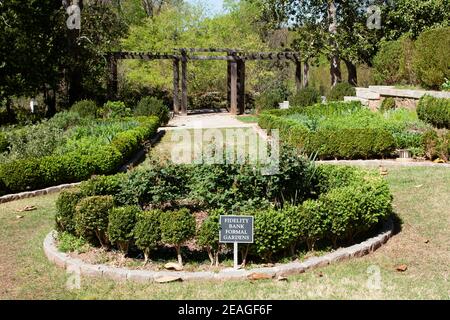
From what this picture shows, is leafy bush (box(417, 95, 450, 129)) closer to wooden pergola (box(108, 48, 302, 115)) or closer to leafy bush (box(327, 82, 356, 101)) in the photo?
leafy bush (box(327, 82, 356, 101))

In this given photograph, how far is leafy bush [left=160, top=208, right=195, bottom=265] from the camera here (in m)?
4.95

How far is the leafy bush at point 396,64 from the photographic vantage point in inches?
659

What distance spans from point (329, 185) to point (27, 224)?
3.84 meters

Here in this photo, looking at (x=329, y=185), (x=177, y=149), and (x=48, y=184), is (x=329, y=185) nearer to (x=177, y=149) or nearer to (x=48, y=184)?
(x=48, y=184)

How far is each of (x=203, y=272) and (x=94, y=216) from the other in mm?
1231

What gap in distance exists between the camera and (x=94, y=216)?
5.27 m

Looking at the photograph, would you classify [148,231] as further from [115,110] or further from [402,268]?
[115,110]

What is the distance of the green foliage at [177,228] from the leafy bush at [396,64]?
13.4 meters

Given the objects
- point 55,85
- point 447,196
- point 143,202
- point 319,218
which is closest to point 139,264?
point 143,202

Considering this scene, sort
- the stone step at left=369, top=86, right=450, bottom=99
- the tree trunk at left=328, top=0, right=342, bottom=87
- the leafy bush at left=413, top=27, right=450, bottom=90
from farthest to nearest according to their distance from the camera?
the tree trunk at left=328, top=0, right=342, bottom=87 < the leafy bush at left=413, top=27, right=450, bottom=90 < the stone step at left=369, top=86, right=450, bottom=99

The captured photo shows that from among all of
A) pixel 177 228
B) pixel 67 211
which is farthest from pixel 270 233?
pixel 67 211

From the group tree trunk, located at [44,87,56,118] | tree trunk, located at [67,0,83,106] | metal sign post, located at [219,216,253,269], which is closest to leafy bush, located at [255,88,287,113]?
tree trunk, located at [67,0,83,106]

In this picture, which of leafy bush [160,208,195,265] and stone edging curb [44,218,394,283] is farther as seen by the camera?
leafy bush [160,208,195,265]

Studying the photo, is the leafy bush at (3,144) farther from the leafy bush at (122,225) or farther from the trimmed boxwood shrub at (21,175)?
the leafy bush at (122,225)
